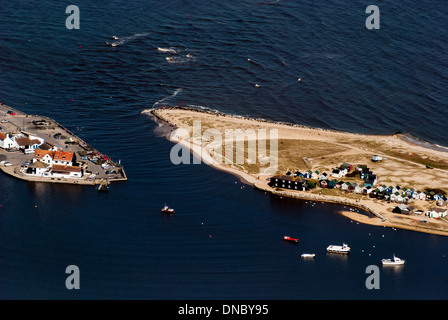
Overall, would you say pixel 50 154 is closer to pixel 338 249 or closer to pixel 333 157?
pixel 333 157

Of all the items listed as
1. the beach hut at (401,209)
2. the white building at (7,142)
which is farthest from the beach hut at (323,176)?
the white building at (7,142)

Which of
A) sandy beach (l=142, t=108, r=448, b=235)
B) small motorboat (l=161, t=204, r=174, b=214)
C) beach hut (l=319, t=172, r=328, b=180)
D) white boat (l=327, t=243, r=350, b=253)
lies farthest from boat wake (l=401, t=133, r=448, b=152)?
small motorboat (l=161, t=204, r=174, b=214)

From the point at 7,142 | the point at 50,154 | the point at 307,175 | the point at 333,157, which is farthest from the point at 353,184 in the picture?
the point at 7,142

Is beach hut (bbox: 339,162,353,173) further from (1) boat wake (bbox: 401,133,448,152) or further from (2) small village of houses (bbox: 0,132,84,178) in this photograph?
(2) small village of houses (bbox: 0,132,84,178)

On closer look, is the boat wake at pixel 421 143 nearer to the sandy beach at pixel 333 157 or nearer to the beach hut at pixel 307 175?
the sandy beach at pixel 333 157
